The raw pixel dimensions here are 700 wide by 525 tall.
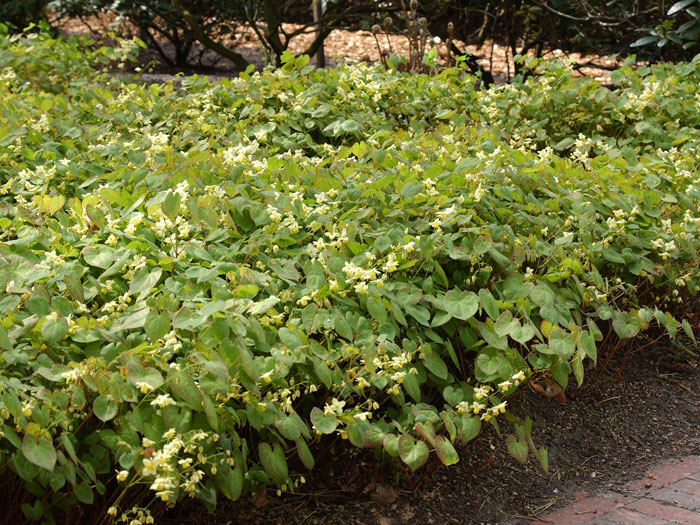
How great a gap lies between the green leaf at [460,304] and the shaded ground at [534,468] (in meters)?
0.44

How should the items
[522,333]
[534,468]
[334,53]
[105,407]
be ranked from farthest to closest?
[334,53] < [534,468] < [522,333] < [105,407]

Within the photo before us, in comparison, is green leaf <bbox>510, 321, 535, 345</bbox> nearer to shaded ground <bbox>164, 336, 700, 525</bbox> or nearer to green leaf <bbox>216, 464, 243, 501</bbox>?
shaded ground <bbox>164, 336, 700, 525</bbox>

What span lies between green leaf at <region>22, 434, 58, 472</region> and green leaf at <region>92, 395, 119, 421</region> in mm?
117

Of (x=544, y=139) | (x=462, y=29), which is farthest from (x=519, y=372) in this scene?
(x=462, y=29)

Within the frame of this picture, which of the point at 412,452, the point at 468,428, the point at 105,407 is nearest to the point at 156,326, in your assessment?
the point at 105,407

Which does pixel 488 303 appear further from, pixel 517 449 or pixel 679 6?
pixel 679 6

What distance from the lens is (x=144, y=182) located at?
9.27 feet

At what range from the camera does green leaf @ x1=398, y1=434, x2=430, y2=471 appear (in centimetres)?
194

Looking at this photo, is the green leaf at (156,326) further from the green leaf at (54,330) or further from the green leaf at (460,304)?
the green leaf at (460,304)

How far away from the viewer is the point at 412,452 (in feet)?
6.42

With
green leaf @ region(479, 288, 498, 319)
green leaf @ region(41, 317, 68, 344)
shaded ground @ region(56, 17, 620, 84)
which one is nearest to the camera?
green leaf @ region(41, 317, 68, 344)

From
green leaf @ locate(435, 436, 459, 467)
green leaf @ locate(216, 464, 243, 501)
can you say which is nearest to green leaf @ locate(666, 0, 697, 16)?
green leaf @ locate(435, 436, 459, 467)

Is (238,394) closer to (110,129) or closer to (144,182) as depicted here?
(144,182)

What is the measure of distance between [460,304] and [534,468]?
1.98ft
